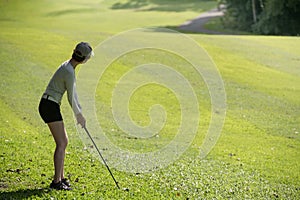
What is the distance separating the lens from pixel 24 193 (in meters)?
10.1

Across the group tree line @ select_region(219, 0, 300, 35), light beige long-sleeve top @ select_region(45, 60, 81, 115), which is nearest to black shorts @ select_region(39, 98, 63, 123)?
light beige long-sleeve top @ select_region(45, 60, 81, 115)

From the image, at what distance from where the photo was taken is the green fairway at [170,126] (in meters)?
11.5

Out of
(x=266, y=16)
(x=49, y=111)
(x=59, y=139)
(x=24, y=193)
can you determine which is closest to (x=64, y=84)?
(x=49, y=111)

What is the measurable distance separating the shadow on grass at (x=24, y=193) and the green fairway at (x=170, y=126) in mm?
20

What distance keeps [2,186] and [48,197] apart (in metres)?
1.27

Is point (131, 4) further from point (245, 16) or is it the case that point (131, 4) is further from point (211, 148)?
point (211, 148)

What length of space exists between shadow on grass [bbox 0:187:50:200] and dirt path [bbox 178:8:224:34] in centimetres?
4676

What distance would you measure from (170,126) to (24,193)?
9.17 meters

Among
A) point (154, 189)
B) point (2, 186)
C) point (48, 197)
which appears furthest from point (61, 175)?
point (154, 189)

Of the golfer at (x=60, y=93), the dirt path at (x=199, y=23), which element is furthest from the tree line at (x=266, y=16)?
the golfer at (x=60, y=93)

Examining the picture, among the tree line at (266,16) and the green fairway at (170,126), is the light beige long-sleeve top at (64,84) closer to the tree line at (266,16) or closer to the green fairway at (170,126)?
the green fairway at (170,126)

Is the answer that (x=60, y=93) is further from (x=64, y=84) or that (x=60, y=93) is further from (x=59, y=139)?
(x=59, y=139)

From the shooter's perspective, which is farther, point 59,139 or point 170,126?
point 170,126

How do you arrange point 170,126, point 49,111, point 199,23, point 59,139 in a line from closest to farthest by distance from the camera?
1. point 49,111
2. point 59,139
3. point 170,126
4. point 199,23
